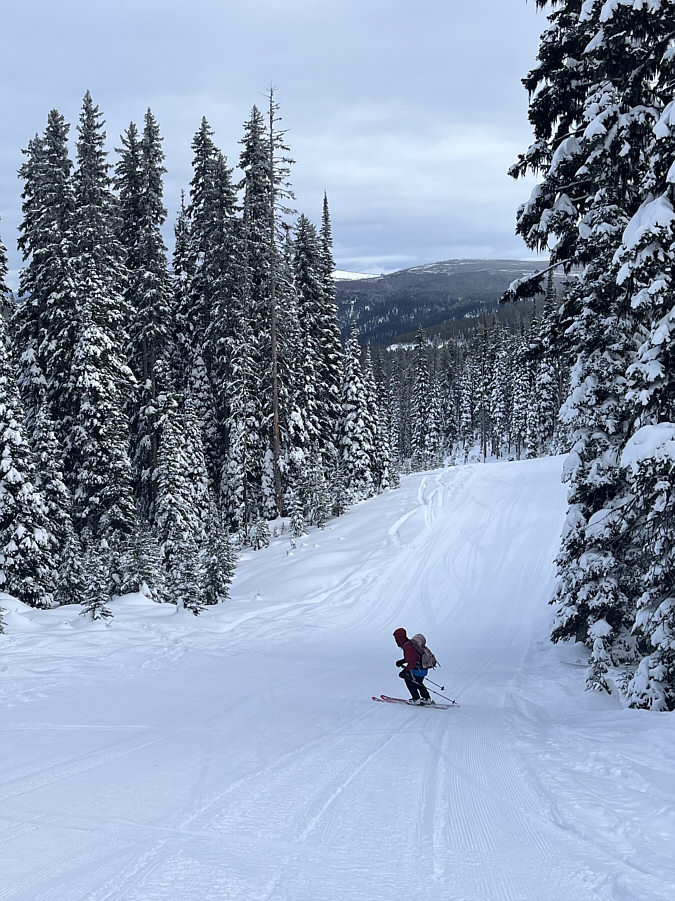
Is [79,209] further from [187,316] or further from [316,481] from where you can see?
[316,481]

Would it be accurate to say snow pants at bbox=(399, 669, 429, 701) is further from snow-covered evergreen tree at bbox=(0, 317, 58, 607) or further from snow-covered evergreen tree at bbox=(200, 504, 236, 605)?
snow-covered evergreen tree at bbox=(0, 317, 58, 607)

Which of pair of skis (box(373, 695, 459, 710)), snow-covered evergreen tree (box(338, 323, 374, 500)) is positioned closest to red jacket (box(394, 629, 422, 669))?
pair of skis (box(373, 695, 459, 710))

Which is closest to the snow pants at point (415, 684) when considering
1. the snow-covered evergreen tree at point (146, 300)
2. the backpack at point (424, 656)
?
the backpack at point (424, 656)

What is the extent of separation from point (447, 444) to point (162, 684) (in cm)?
9501

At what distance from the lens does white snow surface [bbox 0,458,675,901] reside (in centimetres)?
435

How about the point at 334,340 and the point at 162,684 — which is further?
the point at 334,340

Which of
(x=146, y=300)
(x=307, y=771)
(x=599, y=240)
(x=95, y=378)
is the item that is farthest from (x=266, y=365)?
(x=307, y=771)

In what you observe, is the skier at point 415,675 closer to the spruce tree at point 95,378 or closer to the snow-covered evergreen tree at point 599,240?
the snow-covered evergreen tree at point 599,240

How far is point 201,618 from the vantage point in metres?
17.0

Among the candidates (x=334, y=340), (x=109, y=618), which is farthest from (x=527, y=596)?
(x=334, y=340)

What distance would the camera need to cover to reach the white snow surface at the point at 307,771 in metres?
4.35

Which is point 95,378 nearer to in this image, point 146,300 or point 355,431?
point 146,300

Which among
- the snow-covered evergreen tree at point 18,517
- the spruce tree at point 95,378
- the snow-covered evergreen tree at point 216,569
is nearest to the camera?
the snow-covered evergreen tree at point 18,517

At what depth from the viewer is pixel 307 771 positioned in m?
6.65
